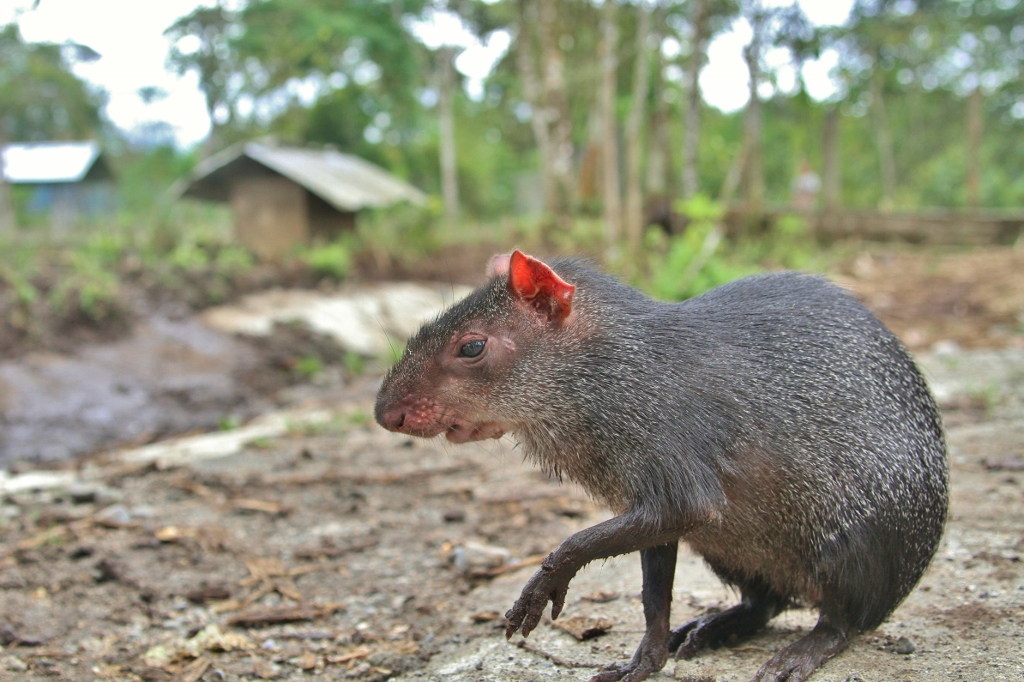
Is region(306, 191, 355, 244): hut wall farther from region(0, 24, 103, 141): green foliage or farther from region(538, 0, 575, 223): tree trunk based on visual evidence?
region(0, 24, 103, 141): green foliage

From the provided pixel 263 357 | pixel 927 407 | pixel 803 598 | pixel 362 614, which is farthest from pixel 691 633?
pixel 263 357

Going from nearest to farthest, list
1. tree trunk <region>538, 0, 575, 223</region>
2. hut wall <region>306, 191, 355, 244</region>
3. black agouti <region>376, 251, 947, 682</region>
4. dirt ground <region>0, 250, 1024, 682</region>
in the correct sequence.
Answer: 1. black agouti <region>376, 251, 947, 682</region>
2. dirt ground <region>0, 250, 1024, 682</region>
3. tree trunk <region>538, 0, 575, 223</region>
4. hut wall <region>306, 191, 355, 244</region>

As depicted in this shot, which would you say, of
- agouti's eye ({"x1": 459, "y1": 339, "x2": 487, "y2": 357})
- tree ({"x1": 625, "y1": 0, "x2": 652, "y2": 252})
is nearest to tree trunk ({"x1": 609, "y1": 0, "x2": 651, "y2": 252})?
tree ({"x1": 625, "y1": 0, "x2": 652, "y2": 252})

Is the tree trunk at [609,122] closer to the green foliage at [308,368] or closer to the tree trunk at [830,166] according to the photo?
the green foliage at [308,368]

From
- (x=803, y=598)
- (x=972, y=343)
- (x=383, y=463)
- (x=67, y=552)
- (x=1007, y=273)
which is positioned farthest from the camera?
(x=1007, y=273)

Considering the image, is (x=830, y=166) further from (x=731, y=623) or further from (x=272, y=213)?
(x=731, y=623)

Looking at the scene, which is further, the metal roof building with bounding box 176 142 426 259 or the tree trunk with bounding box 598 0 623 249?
the metal roof building with bounding box 176 142 426 259

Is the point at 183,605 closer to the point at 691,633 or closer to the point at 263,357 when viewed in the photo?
the point at 691,633
